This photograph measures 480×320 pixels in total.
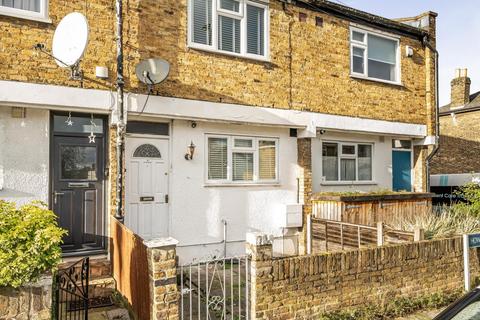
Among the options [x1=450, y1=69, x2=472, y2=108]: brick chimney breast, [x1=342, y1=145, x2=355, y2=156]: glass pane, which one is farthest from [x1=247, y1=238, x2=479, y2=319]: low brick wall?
[x1=450, y1=69, x2=472, y2=108]: brick chimney breast

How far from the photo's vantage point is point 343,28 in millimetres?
10492

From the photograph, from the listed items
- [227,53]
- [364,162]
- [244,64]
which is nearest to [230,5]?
[227,53]

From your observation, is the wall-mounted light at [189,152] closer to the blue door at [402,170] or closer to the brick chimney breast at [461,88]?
the blue door at [402,170]

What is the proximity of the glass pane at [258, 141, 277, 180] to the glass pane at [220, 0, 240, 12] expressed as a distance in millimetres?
3115

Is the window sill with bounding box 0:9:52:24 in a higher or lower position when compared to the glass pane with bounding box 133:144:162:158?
higher

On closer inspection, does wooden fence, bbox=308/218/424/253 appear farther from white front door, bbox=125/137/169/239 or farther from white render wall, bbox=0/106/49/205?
white render wall, bbox=0/106/49/205

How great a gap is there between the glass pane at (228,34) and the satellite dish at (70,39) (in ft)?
10.7

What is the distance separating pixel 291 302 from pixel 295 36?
6722 millimetres

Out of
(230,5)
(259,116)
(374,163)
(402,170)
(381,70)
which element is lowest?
(402,170)

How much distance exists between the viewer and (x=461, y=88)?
67.7 ft

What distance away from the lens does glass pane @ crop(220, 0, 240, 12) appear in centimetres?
863

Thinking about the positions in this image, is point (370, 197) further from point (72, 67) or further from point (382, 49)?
point (72, 67)

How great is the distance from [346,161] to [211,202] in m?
4.65

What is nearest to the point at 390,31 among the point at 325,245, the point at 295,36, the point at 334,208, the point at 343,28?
the point at 343,28
